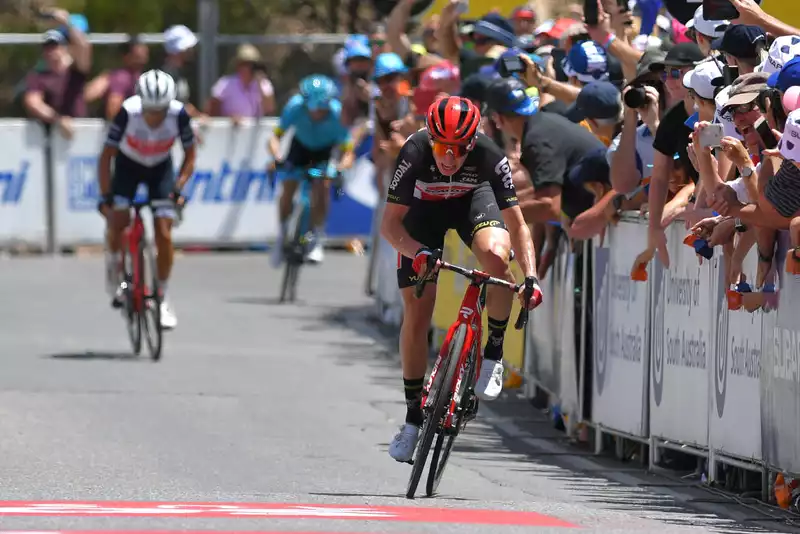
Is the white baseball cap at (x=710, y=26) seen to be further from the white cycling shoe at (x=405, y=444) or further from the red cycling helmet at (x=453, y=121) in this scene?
the white cycling shoe at (x=405, y=444)

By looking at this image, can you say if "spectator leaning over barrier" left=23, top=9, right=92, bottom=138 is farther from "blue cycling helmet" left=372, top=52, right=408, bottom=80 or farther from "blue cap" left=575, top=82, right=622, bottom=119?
"blue cap" left=575, top=82, right=622, bottom=119

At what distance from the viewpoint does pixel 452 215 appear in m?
10.1

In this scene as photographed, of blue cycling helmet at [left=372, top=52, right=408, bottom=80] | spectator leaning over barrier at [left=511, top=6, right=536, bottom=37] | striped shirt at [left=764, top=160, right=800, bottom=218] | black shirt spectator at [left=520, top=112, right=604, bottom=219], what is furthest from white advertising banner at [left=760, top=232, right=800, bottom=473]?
spectator leaning over barrier at [left=511, top=6, right=536, bottom=37]

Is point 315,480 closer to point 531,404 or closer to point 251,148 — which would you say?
point 531,404

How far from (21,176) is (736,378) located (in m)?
14.2

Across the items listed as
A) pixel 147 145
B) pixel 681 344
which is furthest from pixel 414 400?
pixel 147 145

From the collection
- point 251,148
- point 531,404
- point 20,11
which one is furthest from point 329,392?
point 20,11

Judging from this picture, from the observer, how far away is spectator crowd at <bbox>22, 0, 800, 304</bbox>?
Result: 8938 millimetres

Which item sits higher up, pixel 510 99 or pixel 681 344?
pixel 510 99

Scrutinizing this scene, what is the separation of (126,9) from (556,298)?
1828 centimetres

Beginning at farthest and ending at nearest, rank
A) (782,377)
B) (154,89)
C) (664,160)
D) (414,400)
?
(154,89), (664,160), (414,400), (782,377)

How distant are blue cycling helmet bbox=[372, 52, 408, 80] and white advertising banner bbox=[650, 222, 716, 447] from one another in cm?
675

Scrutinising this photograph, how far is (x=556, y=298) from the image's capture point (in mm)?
12227

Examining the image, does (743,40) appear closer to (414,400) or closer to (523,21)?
(414,400)
